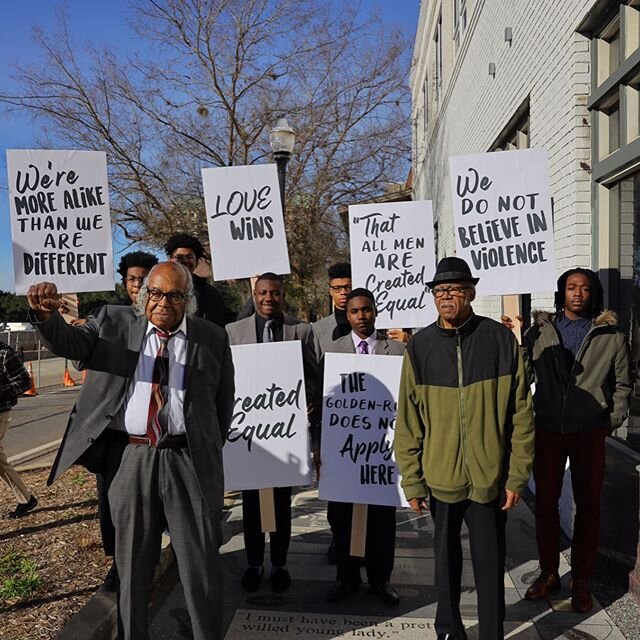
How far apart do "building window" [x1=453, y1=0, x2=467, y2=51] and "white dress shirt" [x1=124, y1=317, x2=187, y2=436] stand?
10264mm

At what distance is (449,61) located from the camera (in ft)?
44.1

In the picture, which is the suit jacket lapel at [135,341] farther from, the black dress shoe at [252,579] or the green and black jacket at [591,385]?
the green and black jacket at [591,385]

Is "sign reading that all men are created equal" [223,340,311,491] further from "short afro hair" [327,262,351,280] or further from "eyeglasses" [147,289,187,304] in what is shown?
"eyeglasses" [147,289,187,304]

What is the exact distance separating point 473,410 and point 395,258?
2029 mm

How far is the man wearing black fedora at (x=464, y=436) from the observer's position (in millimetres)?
3197

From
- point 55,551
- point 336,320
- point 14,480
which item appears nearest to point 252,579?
point 55,551

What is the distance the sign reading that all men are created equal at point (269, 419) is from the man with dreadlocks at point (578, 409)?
1501mm

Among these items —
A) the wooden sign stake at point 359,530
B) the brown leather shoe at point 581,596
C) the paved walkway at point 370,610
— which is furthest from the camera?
the wooden sign stake at point 359,530

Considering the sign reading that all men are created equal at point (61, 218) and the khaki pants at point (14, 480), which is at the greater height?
the sign reading that all men are created equal at point (61, 218)

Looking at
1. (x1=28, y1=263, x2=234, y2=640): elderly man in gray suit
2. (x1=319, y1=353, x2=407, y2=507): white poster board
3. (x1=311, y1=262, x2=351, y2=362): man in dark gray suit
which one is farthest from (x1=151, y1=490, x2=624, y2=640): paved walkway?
(x1=311, y1=262, x2=351, y2=362): man in dark gray suit

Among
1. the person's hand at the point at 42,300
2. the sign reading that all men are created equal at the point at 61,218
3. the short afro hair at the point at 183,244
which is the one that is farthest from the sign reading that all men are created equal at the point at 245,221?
the person's hand at the point at 42,300

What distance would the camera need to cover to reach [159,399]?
2982 millimetres

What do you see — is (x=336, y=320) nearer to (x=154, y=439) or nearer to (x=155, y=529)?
(x=154, y=439)

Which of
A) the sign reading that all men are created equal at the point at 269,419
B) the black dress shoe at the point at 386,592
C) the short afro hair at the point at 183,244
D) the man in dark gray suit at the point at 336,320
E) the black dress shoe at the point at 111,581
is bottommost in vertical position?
the black dress shoe at the point at 386,592
